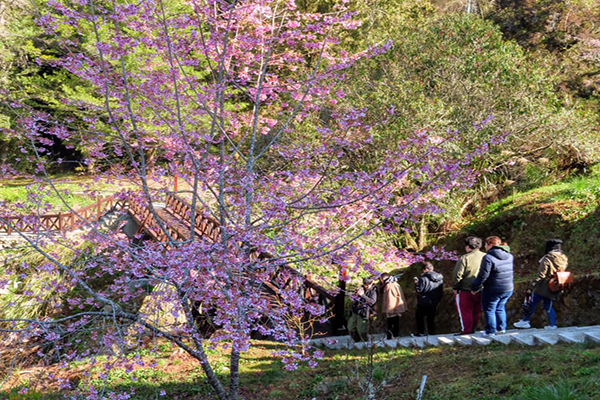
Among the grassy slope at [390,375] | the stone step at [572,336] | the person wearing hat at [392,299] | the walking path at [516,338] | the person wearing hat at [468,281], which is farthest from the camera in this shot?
the person wearing hat at [392,299]

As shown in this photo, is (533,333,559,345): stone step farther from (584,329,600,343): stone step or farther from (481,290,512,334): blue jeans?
(481,290,512,334): blue jeans

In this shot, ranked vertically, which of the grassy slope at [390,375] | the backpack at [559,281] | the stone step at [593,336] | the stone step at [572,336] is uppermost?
the backpack at [559,281]

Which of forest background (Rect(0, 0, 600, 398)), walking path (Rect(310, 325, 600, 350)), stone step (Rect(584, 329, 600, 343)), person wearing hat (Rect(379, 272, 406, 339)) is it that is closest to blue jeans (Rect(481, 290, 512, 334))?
walking path (Rect(310, 325, 600, 350))

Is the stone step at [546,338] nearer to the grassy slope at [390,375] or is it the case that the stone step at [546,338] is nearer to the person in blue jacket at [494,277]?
the grassy slope at [390,375]

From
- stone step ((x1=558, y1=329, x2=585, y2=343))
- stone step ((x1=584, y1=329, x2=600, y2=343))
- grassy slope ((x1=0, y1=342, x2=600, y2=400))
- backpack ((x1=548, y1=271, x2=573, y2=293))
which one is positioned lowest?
grassy slope ((x1=0, y1=342, x2=600, y2=400))

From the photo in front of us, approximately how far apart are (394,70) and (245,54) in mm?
7754

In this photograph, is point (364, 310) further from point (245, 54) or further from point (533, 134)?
point (533, 134)

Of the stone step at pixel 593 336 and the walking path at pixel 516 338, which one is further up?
the stone step at pixel 593 336

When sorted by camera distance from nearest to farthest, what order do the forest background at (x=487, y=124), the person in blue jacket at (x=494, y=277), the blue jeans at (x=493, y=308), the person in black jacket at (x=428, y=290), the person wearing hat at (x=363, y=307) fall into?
the person in blue jacket at (x=494, y=277), the blue jeans at (x=493, y=308), the person in black jacket at (x=428, y=290), the person wearing hat at (x=363, y=307), the forest background at (x=487, y=124)

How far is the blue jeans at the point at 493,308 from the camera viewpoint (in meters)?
7.02

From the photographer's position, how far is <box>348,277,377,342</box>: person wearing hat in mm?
8477

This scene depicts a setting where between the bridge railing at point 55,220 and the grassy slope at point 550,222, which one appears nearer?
the bridge railing at point 55,220

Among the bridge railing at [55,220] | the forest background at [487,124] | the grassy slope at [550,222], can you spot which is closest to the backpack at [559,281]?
the grassy slope at [550,222]

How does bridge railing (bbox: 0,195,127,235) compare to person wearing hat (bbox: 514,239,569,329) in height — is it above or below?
above
